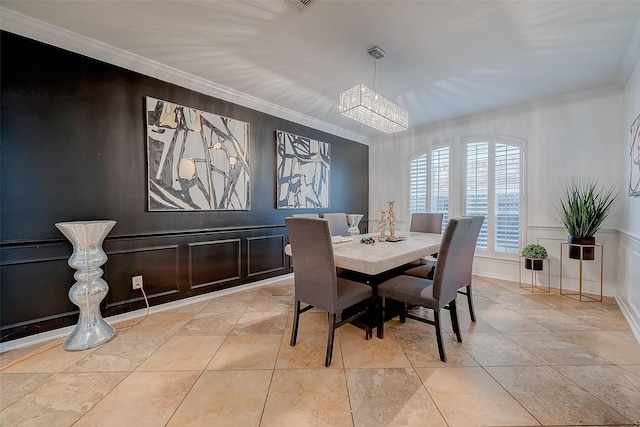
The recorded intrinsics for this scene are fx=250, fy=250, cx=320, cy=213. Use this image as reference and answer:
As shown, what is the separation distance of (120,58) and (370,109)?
2443mm

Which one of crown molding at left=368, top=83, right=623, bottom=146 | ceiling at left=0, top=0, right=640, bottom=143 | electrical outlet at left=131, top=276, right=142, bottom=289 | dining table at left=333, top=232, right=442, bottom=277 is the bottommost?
electrical outlet at left=131, top=276, right=142, bottom=289

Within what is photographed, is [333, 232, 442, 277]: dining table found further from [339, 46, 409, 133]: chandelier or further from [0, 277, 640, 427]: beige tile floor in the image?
[339, 46, 409, 133]: chandelier

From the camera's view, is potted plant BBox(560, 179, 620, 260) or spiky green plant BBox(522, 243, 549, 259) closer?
potted plant BBox(560, 179, 620, 260)

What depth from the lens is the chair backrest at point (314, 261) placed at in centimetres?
169

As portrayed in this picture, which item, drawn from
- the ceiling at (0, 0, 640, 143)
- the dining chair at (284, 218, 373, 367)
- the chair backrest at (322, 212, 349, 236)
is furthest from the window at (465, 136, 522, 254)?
the dining chair at (284, 218, 373, 367)

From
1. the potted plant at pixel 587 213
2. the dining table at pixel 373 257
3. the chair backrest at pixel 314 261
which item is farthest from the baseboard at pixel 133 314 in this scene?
the potted plant at pixel 587 213

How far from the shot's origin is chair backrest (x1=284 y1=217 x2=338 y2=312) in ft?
5.56

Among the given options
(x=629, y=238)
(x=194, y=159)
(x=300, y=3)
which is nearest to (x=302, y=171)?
(x=194, y=159)

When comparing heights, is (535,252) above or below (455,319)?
above

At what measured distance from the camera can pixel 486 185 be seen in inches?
153

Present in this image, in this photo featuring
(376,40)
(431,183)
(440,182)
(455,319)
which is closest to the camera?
(455,319)

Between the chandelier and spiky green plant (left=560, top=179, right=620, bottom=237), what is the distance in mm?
2281

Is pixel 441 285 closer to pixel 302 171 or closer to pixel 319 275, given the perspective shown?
pixel 319 275

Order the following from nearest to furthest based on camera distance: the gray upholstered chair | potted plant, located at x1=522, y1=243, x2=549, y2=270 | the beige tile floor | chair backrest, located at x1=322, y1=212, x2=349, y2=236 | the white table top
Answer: the beige tile floor → the white table top → the gray upholstered chair → potted plant, located at x1=522, y1=243, x2=549, y2=270 → chair backrest, located at x1=322, y1=212, x2=349, y2=236
